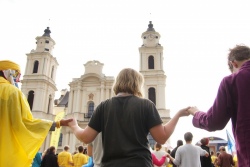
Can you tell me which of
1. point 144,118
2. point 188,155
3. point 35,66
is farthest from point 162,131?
point 35,66

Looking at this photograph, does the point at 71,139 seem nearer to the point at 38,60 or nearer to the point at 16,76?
the point at 38,60

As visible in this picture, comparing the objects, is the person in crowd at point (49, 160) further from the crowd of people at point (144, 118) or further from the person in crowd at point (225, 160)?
the crowd of people at point (144, 118)

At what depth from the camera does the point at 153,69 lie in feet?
114

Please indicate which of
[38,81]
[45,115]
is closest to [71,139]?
[45,115]

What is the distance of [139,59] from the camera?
119 feet

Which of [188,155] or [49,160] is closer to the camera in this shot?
[188,155]

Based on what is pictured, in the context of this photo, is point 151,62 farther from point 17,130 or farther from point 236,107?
point 236,107

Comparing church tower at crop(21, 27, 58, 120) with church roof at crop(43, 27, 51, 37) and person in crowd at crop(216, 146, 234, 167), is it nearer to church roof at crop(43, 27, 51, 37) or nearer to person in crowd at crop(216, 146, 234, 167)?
church roof at crop(43, 27, 51, 37)

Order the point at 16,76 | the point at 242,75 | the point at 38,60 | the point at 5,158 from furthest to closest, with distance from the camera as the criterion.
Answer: the point at 38,60 → the point at 16,76 → the point at 5,158 → the point at 242,75

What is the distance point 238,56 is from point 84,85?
33.9 meters

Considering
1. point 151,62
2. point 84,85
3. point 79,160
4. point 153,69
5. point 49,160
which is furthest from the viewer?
point 151,62

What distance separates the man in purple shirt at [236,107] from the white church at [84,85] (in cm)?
2985

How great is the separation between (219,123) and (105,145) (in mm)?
999

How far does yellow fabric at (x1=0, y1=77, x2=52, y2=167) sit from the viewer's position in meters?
3.20
